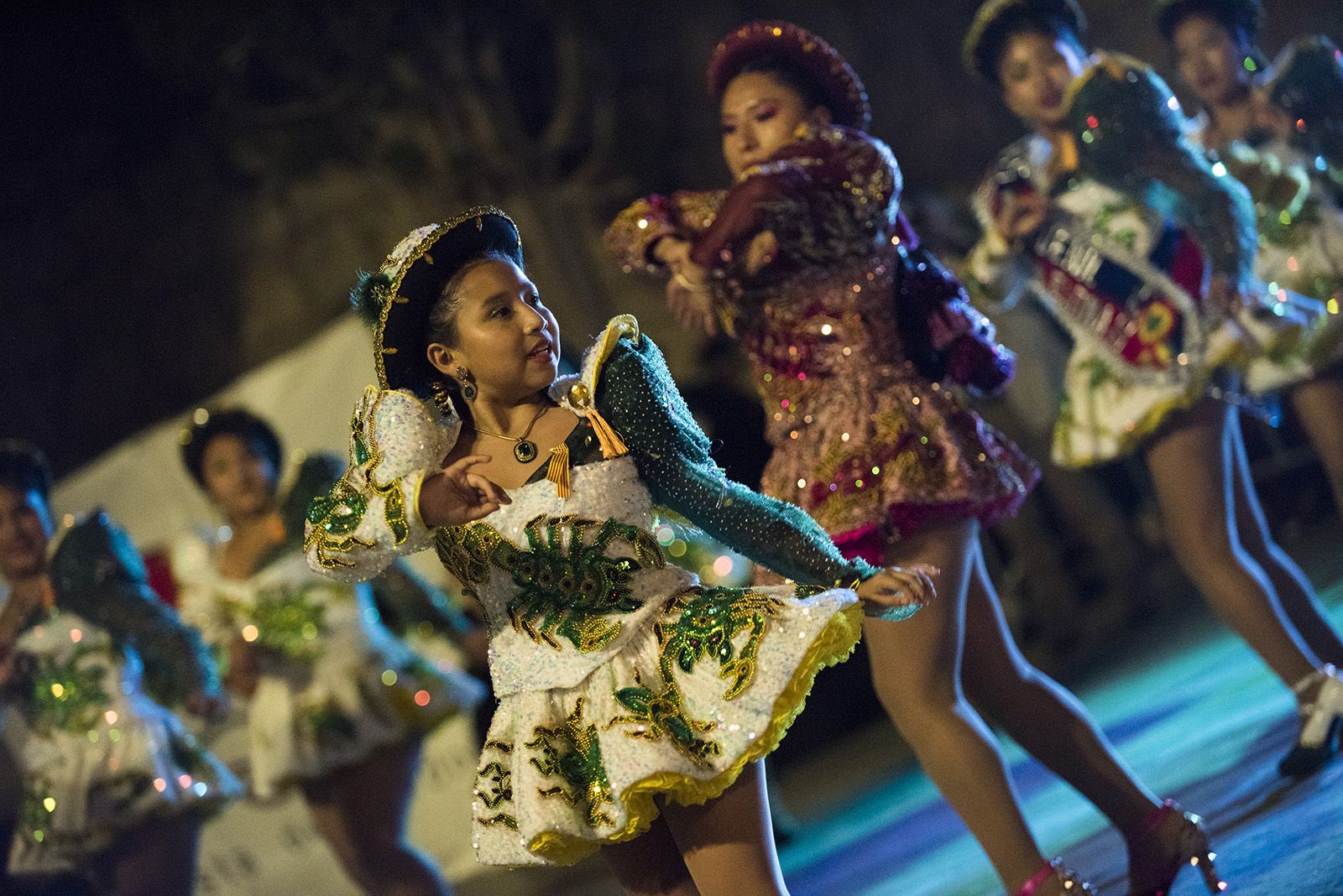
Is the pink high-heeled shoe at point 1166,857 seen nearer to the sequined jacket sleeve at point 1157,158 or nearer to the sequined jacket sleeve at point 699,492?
the sequined jacket sleeve at point 699,492

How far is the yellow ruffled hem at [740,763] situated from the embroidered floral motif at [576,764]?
0.15ft

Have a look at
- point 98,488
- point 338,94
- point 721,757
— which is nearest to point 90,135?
point 338,94

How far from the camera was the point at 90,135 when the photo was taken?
783 cm

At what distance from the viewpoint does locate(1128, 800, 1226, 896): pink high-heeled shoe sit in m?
2.72

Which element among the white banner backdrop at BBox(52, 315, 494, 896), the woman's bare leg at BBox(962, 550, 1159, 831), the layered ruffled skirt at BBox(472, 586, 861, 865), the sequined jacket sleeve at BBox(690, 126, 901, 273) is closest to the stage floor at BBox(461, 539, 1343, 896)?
the woman's bare leg at BBox(962, 550, 1159, 831)

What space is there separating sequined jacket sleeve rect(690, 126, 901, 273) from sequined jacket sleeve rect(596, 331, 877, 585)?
2.25 ft

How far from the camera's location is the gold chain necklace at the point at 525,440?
2.32 meters

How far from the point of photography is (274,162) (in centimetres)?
788

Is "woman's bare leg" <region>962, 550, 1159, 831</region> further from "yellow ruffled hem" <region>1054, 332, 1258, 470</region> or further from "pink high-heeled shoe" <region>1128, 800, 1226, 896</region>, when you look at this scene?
"yellow ruffled hem" <region>1054, 332, 1258, 470</region>

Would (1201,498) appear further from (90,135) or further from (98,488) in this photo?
(90,135)

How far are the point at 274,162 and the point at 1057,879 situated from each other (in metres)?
6.41

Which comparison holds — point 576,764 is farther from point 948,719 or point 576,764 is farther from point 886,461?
point 886,461

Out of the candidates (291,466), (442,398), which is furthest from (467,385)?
(291,466)

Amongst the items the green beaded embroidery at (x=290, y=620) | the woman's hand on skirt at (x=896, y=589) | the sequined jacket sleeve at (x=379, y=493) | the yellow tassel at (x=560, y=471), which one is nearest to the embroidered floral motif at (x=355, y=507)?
the sequined jacket sleeve at (x=379, y=493)
